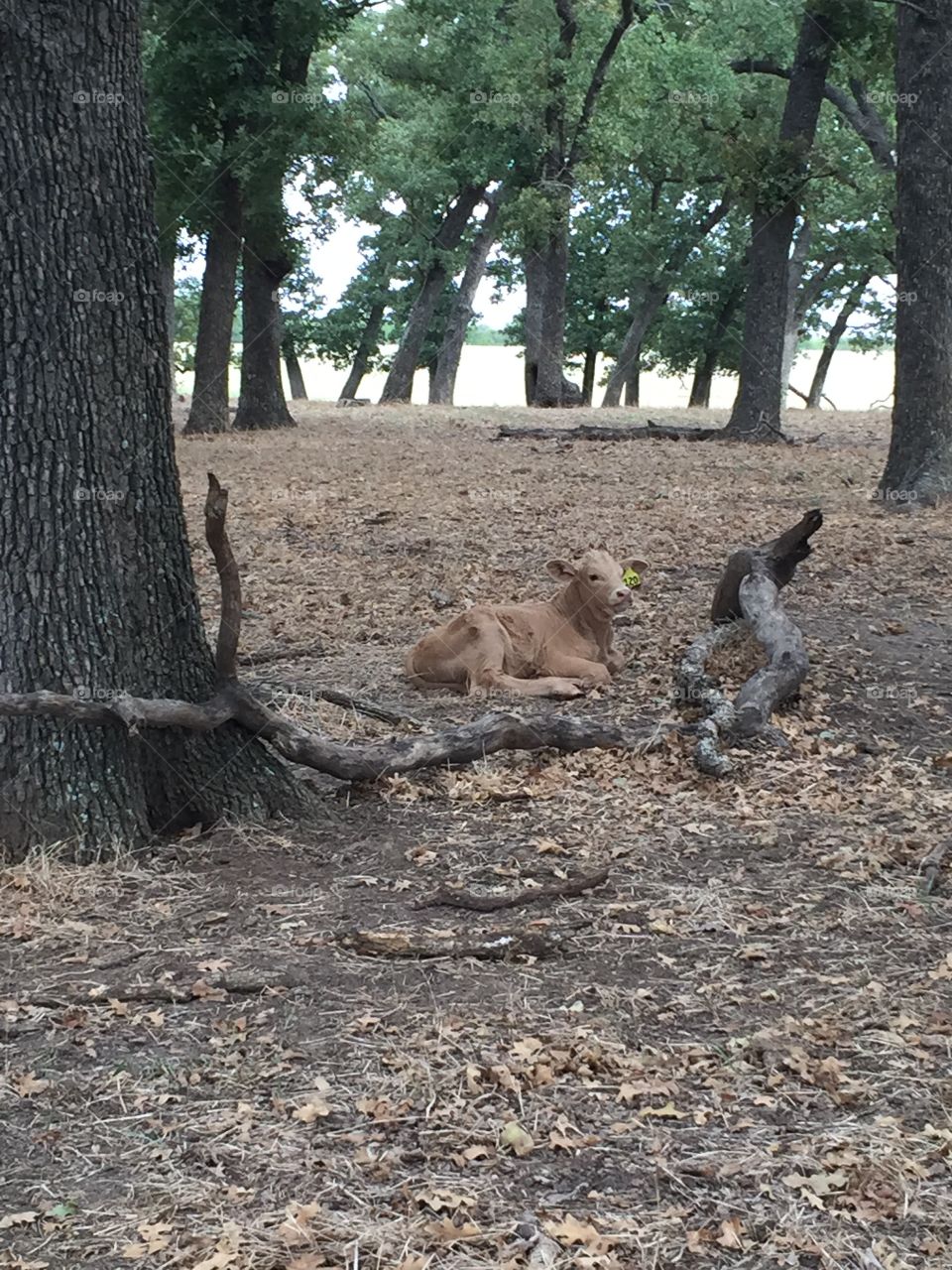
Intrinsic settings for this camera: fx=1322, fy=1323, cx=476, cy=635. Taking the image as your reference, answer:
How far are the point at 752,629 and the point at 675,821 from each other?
8.55ft

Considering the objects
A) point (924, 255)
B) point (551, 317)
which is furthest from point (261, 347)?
point (924, 255)

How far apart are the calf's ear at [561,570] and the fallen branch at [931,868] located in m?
3.99

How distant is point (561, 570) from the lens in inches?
376

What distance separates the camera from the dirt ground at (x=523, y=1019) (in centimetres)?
365

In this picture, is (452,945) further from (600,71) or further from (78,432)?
(600,71)

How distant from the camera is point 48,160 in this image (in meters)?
6.01

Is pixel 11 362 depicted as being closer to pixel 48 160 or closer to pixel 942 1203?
pixel 48 160

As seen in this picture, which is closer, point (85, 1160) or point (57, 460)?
point (85, 1160)

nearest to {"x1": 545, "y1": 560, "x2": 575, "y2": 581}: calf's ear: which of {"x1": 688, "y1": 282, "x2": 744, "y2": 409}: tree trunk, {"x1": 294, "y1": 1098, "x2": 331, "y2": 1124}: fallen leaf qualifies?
{"x1": 294, "y1": 1098, "x2": 331, "y2": 1124}: fallen leaf

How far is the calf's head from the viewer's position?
9125 millimetres

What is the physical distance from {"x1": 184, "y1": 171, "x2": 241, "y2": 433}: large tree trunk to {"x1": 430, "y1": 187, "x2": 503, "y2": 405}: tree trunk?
48.3 ft

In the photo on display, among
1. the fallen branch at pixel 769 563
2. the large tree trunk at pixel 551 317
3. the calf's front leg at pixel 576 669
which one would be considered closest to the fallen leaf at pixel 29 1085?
the calf's front leg at pixel 576 669

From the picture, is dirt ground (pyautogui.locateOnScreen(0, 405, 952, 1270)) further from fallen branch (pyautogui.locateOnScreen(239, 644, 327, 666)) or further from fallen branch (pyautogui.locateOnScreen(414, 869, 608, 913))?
fallen branch (pyautogui.locateOnScreen(239, 644, 327, 666))

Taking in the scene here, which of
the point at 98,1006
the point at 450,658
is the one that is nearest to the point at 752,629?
the point at 450,658
